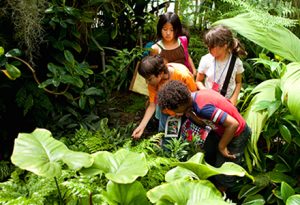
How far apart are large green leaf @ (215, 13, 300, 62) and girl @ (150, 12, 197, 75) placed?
28 cm

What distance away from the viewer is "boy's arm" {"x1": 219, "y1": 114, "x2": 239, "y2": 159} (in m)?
2.12

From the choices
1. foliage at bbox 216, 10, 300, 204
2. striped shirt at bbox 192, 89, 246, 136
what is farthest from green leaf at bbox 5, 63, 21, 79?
foliage at bbox 216, 10, 300, 204

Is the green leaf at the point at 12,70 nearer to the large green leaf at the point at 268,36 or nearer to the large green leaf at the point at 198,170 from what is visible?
the large green leaf at the point at 198,170

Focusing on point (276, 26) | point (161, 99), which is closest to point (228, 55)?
point (276, 26)

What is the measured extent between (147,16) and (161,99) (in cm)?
156

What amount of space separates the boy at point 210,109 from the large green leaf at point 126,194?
1.67 ft

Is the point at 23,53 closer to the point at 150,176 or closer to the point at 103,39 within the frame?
the point at 103,39

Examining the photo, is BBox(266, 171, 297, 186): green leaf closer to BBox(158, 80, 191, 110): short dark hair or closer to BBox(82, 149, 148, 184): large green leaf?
BBox(158, 80, 191, 110): short dark hair

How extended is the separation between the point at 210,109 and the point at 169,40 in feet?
2.67

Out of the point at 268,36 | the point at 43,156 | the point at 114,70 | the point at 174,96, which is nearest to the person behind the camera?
the point at 43,156

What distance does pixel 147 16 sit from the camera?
353 centimetres

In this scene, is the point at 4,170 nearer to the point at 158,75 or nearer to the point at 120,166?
the point at 120,166

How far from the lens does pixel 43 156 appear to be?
5.32 ft

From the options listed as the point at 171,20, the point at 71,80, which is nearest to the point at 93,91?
the point at 71,80
